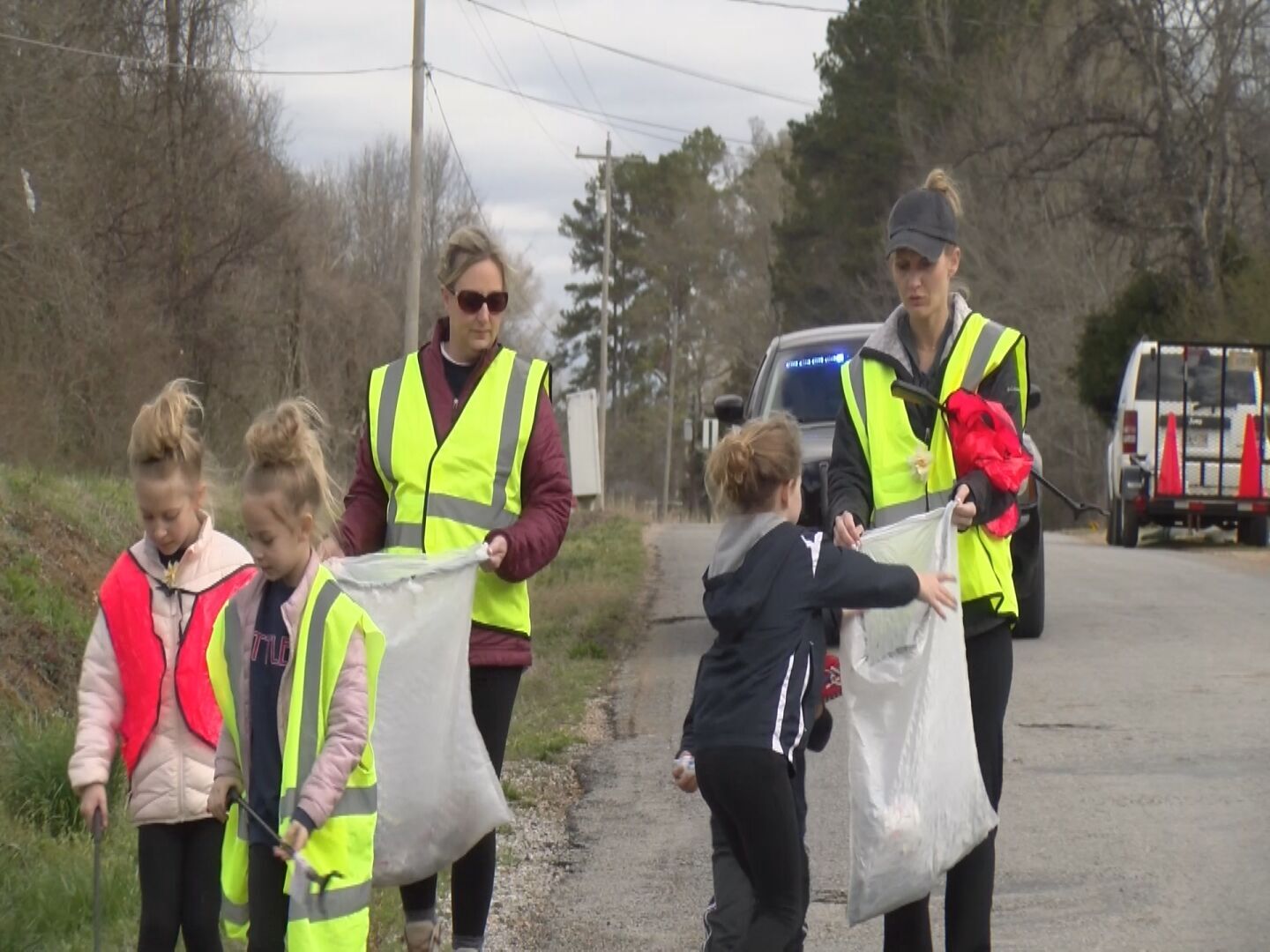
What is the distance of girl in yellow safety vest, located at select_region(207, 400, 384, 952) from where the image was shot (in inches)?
167

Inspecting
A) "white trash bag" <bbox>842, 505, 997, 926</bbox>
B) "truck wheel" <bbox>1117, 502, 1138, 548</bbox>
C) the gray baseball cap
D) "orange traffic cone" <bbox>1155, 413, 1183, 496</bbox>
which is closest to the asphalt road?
"white trash bag" <bbox>842, 505, 997, 926</bbox>

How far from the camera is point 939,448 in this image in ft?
16.5

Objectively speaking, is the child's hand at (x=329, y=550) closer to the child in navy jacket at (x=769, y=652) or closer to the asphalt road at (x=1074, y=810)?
the child in navy jacket at (x=769, y=652)

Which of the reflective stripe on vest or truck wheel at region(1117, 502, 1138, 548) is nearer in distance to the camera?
the reflective stripe on vest

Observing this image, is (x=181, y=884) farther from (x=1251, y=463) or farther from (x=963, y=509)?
(x=1251, y=463)

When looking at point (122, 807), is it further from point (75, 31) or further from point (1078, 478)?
point (1078, 478)

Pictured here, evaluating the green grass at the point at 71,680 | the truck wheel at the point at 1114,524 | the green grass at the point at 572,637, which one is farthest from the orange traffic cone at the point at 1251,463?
the green grass at the point at 71,680

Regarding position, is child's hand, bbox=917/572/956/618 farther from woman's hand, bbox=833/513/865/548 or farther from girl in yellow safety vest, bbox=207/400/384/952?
girl in yellow safety vest, bbox=207/400/384/952

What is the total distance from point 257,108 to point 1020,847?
94.8 ft

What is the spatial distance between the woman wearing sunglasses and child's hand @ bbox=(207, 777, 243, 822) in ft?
2.72

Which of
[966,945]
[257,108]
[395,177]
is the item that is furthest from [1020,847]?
[395,177]

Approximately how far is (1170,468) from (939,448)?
19480mm

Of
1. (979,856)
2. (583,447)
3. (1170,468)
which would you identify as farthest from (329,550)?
(583,447)

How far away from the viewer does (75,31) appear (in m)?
22.5
